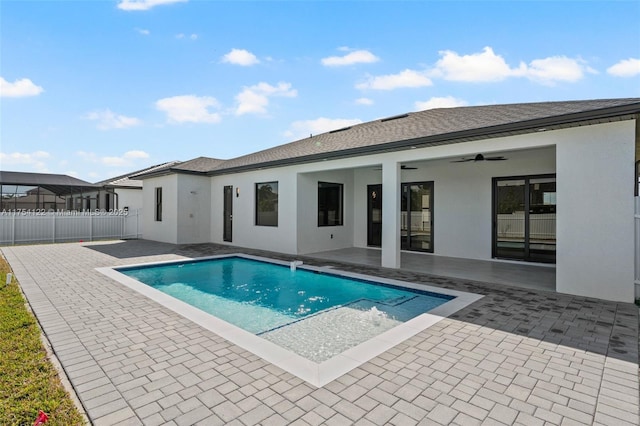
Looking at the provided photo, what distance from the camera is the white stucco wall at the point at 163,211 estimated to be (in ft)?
45.9

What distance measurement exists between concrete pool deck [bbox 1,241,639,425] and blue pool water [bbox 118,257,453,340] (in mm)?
1013

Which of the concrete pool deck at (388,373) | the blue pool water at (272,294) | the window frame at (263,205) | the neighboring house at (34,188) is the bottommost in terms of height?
the blue pool water at (272,294)

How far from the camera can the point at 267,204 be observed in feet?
40.5

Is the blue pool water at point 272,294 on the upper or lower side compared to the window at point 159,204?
lower

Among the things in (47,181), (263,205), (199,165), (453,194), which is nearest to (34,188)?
(47,181)

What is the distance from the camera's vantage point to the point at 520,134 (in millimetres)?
6523

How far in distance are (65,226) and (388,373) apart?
1759 centimetres

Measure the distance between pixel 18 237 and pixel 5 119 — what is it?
196 inches

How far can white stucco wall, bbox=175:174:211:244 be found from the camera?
13.9 m

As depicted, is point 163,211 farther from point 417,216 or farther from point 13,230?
point 417,216

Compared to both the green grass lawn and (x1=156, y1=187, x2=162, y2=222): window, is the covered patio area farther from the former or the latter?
(x1=156, y1=187, x2=162, y2=222): window

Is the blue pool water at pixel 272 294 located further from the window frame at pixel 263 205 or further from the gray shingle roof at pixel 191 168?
the gray shingle roof at pixel 191 168

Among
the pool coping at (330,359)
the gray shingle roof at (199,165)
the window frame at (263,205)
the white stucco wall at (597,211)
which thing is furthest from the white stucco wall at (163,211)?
the white stucco wall at (597,211)

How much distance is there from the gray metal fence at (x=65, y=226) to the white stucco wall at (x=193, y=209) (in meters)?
4.30
